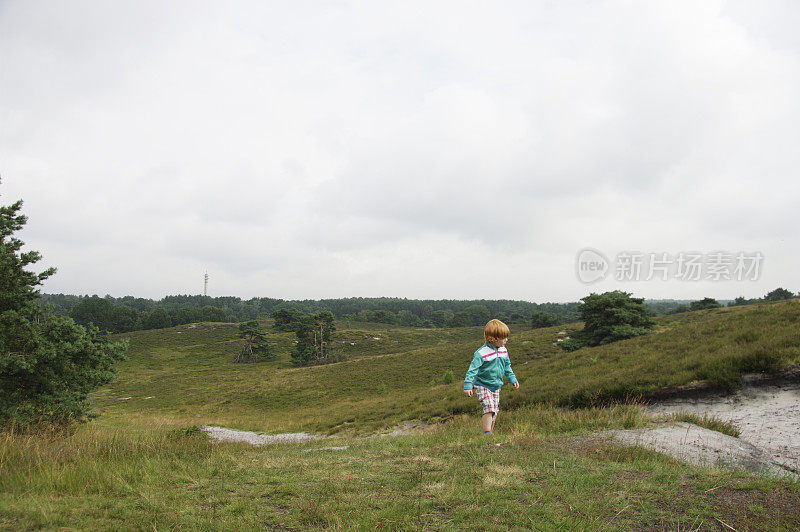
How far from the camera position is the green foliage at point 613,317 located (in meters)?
27.3

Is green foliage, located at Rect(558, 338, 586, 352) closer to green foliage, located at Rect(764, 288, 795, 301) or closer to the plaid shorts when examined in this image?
the plaid shorts

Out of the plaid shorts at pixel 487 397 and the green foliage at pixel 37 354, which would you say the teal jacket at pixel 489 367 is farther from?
the green foliage at pixel 37 354

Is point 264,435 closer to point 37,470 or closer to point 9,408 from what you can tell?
point 9,408

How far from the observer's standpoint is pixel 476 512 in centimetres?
396

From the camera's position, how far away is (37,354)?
10.1m

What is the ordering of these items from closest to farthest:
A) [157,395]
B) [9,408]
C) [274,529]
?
[274,529], [9,408], [157,395]

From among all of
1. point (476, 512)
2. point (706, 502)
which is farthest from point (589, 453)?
point (476, 512)

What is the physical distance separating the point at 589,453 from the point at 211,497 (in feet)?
18.5

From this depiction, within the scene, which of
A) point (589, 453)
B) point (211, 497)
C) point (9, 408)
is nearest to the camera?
point (211, 497)

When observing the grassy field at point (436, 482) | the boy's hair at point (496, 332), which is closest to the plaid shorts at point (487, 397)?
the grassy field at point (436, 482)

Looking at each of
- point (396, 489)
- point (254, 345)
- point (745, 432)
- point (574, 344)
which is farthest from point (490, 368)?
point (254, 345)

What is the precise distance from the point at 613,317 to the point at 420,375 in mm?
17998

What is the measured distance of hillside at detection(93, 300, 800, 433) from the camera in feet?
39.3

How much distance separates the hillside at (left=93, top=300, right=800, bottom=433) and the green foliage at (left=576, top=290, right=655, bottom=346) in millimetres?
1978
